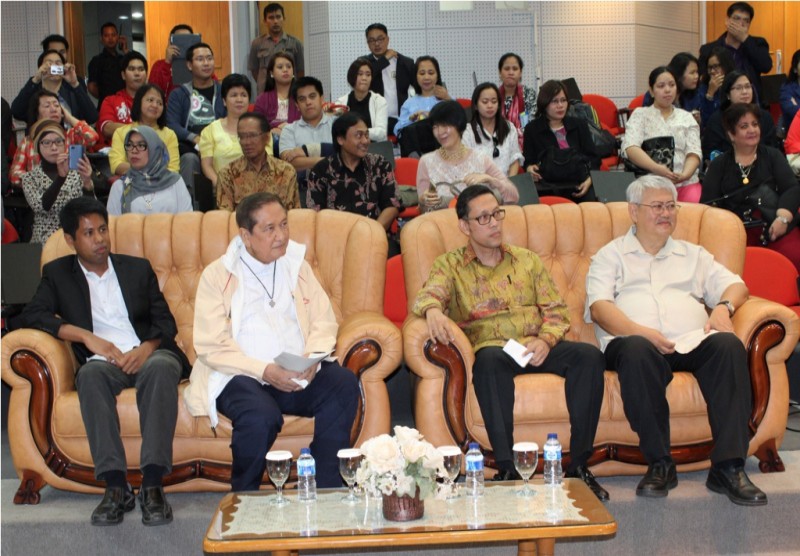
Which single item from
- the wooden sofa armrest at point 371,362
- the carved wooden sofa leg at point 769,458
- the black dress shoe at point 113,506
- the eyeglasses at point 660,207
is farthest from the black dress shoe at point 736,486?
the black dress shoe at point 113,506

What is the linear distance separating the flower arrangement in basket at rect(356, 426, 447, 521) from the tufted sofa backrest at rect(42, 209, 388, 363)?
64.2 inches

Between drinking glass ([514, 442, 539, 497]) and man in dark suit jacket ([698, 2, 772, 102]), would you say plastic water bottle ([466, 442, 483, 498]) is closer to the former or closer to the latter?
drinking glass ([514, 442, 539, 497])

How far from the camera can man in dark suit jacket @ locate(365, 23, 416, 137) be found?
8.22m

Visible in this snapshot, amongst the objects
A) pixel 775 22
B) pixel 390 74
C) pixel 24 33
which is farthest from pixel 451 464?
pixel 775 22

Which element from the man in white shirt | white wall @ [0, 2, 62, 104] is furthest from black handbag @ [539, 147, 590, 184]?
white wall @ [0, 2, 62, 104]

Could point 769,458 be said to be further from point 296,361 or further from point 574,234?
point 296,361

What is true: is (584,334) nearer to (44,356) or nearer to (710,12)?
(44,356)

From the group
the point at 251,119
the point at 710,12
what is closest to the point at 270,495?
the point at 251,119

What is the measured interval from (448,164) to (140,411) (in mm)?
2636

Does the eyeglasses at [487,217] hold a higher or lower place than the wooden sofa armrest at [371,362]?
higher

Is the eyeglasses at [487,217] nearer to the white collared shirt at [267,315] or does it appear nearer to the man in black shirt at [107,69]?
the white collared shirt at [267,315]

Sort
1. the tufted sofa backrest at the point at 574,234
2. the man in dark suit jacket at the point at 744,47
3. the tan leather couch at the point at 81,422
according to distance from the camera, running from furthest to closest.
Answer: the man in dark suit jacket at the point at 744,47, the tufted sofa backrest at the point at 574,234, the tan leather couch at the point at 81,422

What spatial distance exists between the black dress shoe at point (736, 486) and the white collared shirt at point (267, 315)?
5.26 feet

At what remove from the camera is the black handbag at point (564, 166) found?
6449mm
